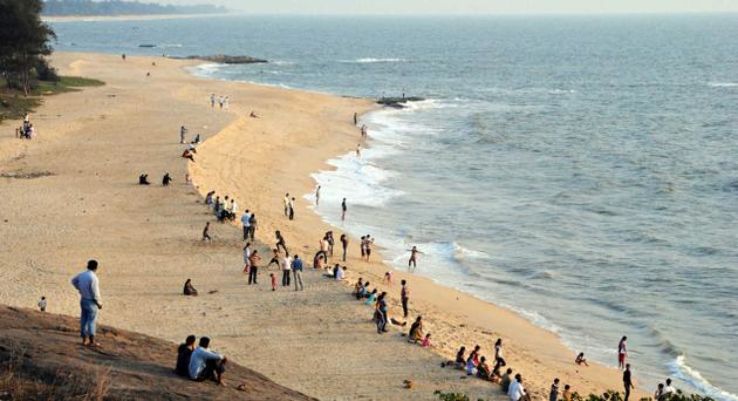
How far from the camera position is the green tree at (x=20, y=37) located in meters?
60.0

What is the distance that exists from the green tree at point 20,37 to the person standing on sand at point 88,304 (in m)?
50.6

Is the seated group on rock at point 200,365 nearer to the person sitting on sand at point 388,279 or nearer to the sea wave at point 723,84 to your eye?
the person sitting on sand at point 388,279

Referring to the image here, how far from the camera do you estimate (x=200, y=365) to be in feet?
42.7

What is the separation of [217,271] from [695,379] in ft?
43.3

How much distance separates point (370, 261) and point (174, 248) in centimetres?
691

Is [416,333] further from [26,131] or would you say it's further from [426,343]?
[26,131]

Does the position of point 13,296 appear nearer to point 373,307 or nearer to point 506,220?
point 373,307

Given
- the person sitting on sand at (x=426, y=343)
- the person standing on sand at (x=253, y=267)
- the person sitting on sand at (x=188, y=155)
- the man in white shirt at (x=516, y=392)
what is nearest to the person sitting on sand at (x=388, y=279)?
the person standing on sand at (x=253, y=267)

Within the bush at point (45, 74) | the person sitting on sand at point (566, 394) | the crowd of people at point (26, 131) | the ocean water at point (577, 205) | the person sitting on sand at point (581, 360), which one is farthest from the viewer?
the bush at point (45, 74)

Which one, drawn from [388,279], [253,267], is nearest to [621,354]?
[388,279]

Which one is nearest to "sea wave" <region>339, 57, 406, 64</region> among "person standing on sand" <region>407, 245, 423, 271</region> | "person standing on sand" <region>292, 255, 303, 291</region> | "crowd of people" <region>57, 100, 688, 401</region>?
"crowd of people" <region>57, 100, 688, 401</region>

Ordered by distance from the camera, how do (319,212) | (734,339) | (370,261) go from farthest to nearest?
(319,212) → (370,261) → (734,339)

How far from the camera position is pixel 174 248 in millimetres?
29125

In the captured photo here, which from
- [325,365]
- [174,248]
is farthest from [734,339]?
[174,248]
